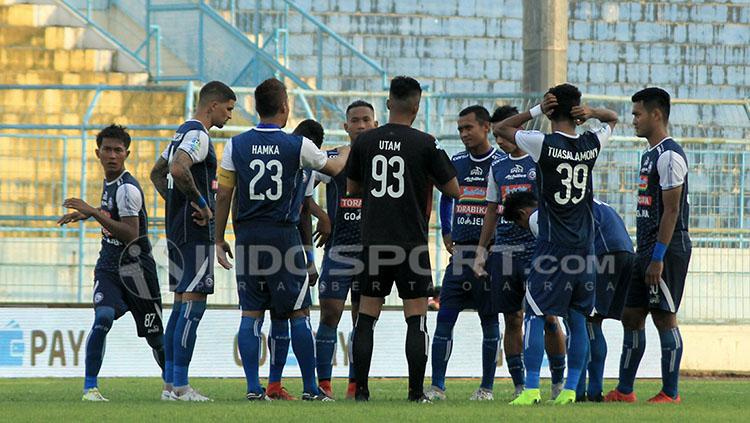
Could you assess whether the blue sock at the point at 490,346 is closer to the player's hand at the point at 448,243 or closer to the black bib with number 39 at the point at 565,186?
the player's hand at the point at 448,243

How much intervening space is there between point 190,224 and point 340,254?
5.15 ft

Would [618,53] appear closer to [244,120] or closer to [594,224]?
[244,120]

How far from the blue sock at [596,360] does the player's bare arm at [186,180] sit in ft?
10.4

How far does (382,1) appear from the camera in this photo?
88.0 ft

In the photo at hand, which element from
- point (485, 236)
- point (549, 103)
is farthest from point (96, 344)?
point (549, 103)

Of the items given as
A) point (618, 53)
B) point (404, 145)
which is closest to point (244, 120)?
point (618, 53)

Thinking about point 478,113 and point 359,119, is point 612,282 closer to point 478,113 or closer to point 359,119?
point 478,113

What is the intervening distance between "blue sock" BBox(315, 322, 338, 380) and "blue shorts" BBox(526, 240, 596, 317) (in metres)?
2.03

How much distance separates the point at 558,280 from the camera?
1083 cm

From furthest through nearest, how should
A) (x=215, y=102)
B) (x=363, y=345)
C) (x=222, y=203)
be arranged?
(x=215, y=102) < (x=222, y=203) < (x=363, y=345)

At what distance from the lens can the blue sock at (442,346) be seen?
12.3 meters

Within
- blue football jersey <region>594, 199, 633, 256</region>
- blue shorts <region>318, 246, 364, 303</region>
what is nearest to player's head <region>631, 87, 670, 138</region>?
blue football jersey <region>594, 199, 633, 256</region>

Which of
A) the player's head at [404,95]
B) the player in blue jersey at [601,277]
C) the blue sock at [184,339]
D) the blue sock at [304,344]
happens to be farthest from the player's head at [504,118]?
the blue sock at [184,339]

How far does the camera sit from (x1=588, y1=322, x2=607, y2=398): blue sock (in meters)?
11.7
